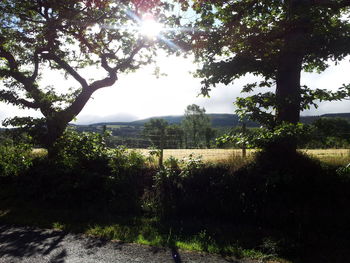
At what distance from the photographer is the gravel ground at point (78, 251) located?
A: 451cm

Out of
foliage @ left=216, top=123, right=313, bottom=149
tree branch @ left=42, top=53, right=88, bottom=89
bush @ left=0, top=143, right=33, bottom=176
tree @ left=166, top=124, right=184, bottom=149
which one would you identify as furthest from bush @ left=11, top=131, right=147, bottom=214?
tree branch @ left=42, top=53, right=88, bottom=89

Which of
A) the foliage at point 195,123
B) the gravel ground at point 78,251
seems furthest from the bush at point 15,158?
the foliage at point 195,123

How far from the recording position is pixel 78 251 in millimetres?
4859

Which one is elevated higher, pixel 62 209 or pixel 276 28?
pixel 276 28

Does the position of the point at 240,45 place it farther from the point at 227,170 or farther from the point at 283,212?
the point at 283,212

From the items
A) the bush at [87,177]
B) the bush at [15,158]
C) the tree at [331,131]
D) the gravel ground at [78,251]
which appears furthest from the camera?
the bush at [15,158]

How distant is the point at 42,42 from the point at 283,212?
42.4ft

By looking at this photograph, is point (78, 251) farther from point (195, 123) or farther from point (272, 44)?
point (195, 123)

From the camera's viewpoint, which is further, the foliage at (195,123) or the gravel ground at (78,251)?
the foliage at (195,123)

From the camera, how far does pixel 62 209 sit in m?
8.05

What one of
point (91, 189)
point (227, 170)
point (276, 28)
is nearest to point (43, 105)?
point (91, 189)

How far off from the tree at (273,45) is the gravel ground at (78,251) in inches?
168

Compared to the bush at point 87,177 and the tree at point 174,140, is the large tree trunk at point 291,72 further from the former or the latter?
the tree at point 174,140

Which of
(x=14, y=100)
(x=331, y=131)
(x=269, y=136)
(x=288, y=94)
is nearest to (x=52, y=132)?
(x=14, y=100)
